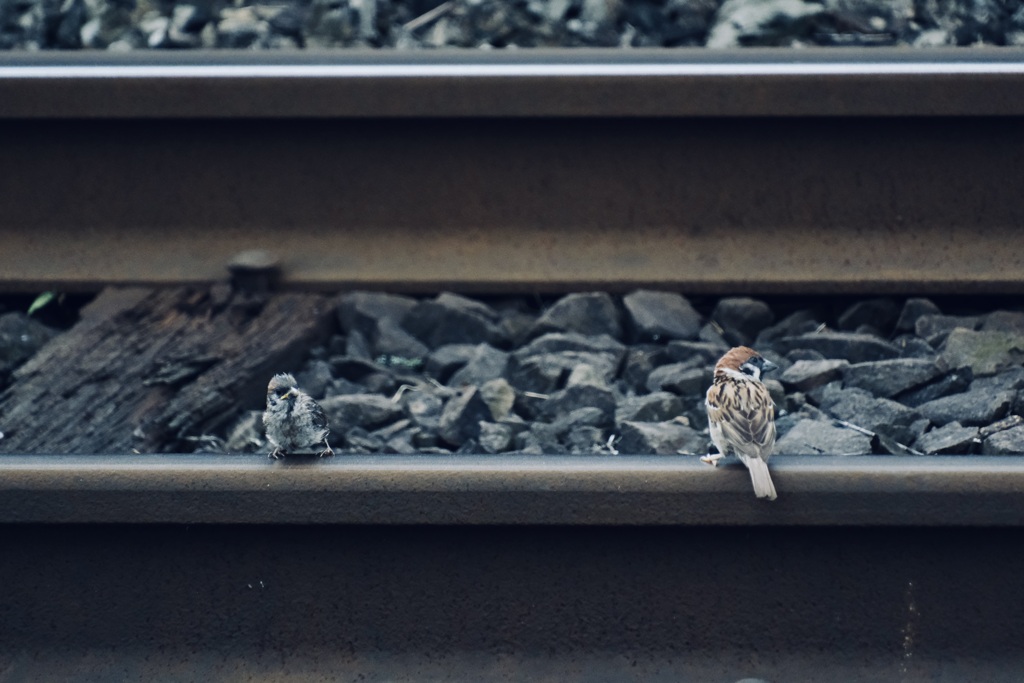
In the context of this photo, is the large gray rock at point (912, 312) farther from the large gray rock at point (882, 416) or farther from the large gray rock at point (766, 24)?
the large gray rock at point (766, 24)

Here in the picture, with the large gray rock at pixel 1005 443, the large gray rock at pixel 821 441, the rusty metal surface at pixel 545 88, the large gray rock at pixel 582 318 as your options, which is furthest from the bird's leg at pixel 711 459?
the rusty metal surface at pixel 545 88

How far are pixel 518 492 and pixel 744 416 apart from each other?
2.47ft

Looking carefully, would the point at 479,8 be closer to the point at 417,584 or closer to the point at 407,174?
the point at 407,174

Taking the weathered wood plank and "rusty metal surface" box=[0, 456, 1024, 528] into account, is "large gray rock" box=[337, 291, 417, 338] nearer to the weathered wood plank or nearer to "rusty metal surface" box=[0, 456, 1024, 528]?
the weathered wood plank

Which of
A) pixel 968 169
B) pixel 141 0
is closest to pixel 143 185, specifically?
pixel 141 0

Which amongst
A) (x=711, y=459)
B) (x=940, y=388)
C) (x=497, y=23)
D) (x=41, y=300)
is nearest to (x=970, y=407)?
(x=940, y=388)

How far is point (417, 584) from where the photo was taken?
128 inches

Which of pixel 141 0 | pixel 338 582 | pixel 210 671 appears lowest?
pixel 210 671

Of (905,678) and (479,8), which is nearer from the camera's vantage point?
(905,678)

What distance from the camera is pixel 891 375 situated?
4.20 metres

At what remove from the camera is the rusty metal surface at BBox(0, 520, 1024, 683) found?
316 centimetres

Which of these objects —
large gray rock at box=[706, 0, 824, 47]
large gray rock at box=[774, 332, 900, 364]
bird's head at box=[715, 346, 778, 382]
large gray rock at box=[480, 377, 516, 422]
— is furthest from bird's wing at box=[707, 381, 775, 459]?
large gray rock at box=[706, 0, 824, 47]

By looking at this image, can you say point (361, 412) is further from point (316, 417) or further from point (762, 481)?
point (762, 481)

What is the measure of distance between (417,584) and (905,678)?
1333mm
